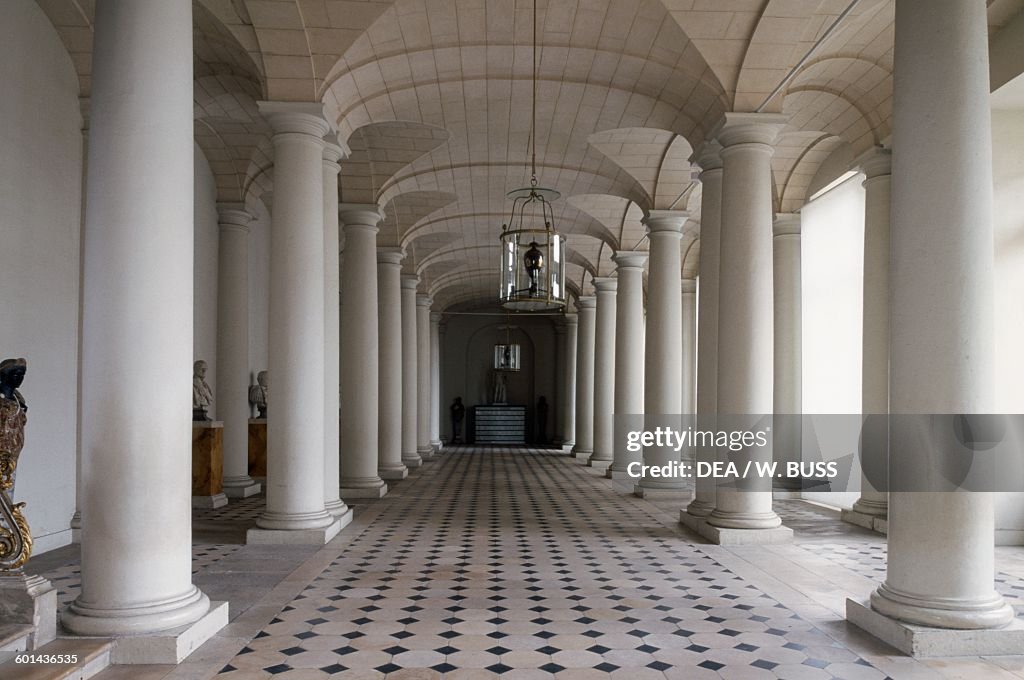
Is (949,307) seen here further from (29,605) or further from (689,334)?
(689,334)

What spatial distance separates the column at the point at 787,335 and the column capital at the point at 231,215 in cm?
1110

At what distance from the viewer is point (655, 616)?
7199 mm

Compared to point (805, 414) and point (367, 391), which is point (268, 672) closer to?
point (367, 391)

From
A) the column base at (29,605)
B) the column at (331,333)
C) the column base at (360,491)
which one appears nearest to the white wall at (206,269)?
the column base at (360,491)

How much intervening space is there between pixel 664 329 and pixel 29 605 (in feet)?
38.8

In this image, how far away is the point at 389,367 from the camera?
1931 centimetres

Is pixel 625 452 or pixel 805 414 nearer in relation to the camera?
pixel 805 414

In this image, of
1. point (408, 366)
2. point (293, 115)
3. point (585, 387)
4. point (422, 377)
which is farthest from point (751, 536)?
point (422, 377)

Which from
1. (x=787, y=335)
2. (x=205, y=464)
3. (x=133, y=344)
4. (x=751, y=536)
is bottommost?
(x=751, y=536)

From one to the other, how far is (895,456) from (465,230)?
17.1 m

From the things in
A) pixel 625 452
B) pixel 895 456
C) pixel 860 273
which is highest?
pixel 860 273

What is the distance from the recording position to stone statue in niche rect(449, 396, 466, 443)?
40.8 meters

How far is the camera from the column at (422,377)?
2859 cm

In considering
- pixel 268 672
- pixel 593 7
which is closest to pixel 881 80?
pixel 593 7
